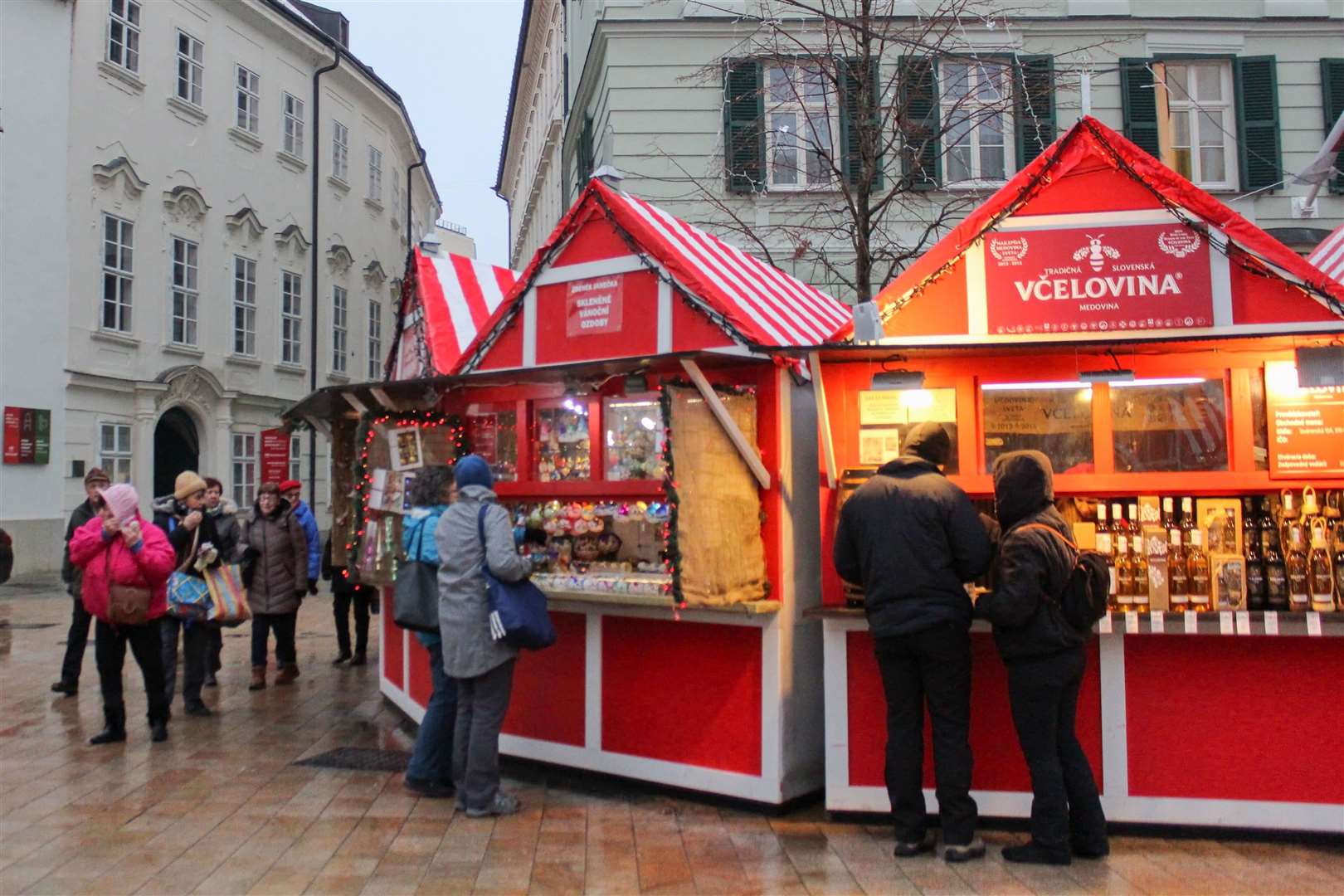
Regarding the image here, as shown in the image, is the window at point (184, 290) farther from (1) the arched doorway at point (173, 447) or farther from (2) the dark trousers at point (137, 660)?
(2) the dark trousers at point (137, 660)

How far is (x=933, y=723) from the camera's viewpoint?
5.04 meters

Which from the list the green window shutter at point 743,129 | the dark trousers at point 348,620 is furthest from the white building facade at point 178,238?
the green window shutter at point 743,129

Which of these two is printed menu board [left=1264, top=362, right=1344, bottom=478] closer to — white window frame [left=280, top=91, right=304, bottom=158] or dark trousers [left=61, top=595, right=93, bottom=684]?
dark trousers [left=61, top=595, right=93, bottom=684]

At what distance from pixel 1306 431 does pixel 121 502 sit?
6574 millimetres

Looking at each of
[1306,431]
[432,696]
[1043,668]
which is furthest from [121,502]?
[1306,431]

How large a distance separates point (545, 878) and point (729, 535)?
1.84 m

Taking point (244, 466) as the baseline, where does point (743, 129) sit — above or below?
above

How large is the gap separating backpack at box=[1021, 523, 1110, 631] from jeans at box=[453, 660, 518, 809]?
2.60 m

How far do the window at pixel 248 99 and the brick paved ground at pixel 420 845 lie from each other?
1929 cm

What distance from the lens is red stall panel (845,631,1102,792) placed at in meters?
5.34

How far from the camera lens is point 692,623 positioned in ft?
19.3

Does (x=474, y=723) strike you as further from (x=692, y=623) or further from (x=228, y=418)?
(x=228, y=418)

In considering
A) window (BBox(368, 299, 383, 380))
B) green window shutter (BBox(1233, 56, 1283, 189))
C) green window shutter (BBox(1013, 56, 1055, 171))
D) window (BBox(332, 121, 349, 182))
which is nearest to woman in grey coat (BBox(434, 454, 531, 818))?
green window shutter (BBox(1013, 56, 1055, 171))

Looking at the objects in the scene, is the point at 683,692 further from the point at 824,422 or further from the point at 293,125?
the point at 293,125
